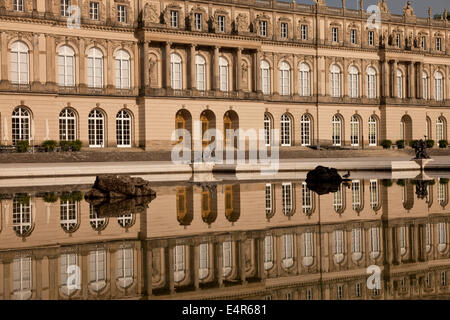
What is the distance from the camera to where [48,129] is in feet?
147

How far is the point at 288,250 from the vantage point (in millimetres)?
10711

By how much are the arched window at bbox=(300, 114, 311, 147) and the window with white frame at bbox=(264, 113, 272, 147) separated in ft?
12.8

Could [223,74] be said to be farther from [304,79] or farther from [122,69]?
[304,79]

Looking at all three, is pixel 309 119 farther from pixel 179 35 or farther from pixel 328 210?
pixel 328 210

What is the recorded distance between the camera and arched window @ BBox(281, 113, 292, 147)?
5866cm

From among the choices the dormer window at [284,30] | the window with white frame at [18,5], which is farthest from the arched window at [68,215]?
the dormer window at [284,30]

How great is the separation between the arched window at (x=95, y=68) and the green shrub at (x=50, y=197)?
27052 mm

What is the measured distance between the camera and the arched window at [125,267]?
855 centimetres

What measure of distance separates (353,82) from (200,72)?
1888 centimetres

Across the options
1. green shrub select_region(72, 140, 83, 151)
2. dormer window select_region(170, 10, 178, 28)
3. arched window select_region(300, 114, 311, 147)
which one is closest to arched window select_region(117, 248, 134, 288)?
green shrub select_region(72, 140, 83, 151)

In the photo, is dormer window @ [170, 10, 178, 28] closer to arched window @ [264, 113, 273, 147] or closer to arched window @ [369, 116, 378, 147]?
arched window @ [264, 113, 273, 147]

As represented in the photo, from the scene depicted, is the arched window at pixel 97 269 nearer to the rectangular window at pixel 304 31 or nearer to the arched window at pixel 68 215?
the arched window at pixel 68 215
